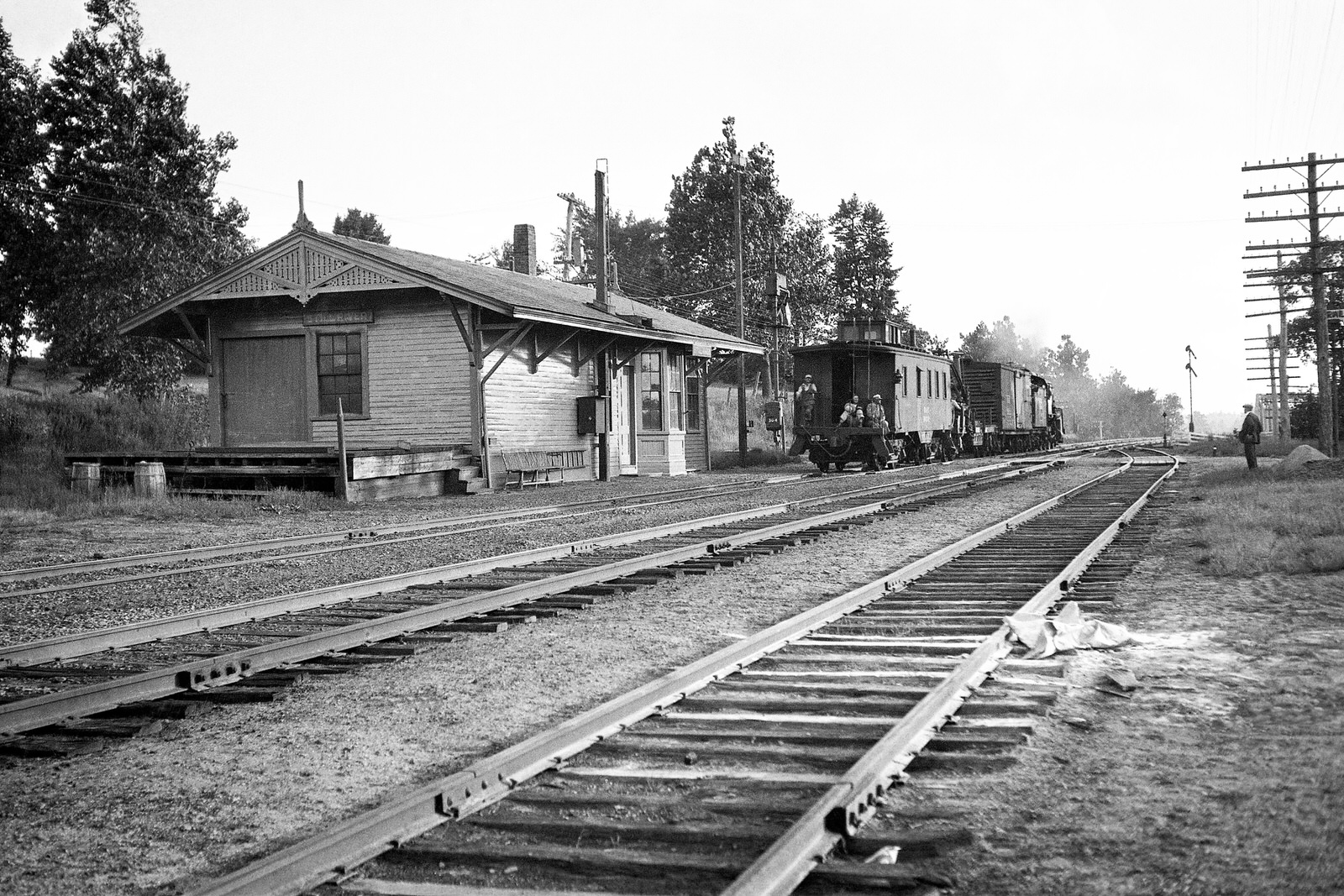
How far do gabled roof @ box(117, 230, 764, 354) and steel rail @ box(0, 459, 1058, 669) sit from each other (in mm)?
9435

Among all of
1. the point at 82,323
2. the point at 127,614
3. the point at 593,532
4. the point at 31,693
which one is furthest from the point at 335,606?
the point at 82,323

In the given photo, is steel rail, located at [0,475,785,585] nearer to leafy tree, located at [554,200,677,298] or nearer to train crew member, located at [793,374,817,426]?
train crew member, located at [793,374,817,426]

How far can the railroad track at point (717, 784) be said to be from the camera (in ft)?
9.57

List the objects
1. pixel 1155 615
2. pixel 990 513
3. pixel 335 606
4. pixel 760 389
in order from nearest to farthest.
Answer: pixel 1155 615, pixel 335 606, pixel 990 513, pixel 760 389

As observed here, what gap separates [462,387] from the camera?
2136 centimetres

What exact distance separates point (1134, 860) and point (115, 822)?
9.67 ft

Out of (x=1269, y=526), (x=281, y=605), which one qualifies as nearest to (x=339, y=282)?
(x=281, y=605)

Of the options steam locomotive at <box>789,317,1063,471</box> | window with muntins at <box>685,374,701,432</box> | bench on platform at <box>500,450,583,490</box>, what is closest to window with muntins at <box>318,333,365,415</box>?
bench on platform at <box>500,450,583,490</box>

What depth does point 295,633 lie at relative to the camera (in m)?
6.56

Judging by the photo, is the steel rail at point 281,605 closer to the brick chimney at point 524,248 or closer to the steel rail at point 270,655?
the steel rail at point 270,655

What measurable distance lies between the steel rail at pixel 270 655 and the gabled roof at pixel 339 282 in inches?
467

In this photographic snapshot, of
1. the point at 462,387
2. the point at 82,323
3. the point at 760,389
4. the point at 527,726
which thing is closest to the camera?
the point at 527,726

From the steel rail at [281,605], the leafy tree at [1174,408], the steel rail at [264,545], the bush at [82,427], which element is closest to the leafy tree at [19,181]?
the bush at [82,427]

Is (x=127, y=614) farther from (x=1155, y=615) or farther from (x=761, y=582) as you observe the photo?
(x=1155, y=615)
